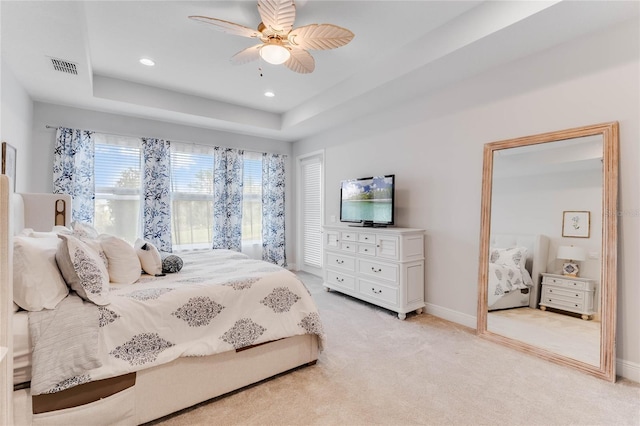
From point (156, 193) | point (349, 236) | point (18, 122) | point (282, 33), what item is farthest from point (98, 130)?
point (349, 236)

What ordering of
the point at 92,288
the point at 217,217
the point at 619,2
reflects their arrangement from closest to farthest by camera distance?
the point at 92,288 → the point at 619,2 → the point at 217,217

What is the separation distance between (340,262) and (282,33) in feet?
9.23

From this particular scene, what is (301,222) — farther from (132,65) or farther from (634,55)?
(634,55)

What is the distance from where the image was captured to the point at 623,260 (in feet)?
7.09

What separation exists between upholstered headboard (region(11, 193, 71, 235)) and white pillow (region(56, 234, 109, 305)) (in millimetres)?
1907

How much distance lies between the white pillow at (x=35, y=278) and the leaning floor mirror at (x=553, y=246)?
3.26 metres

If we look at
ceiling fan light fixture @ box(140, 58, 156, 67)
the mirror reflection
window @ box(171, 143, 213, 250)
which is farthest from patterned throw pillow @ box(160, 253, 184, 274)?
the mirror reflection

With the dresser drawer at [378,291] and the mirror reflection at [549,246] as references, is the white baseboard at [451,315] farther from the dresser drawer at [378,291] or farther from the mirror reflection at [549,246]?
the dresser drawer at [378,291]

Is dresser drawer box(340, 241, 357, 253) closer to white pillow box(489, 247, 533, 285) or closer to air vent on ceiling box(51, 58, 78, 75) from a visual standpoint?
white pillow box(489, 247, 533, 285)

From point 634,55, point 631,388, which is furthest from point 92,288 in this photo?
point 634,55

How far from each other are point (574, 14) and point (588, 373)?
8.43ft

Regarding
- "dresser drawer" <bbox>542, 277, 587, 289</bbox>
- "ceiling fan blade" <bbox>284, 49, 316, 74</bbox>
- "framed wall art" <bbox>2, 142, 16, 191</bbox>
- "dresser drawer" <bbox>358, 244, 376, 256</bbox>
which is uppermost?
"ceiling fan blade" <bbox>284, 49, 316, 74</bbox>

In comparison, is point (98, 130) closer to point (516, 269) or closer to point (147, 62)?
point (147, 62)

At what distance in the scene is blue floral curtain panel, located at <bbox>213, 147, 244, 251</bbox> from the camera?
4.98m
